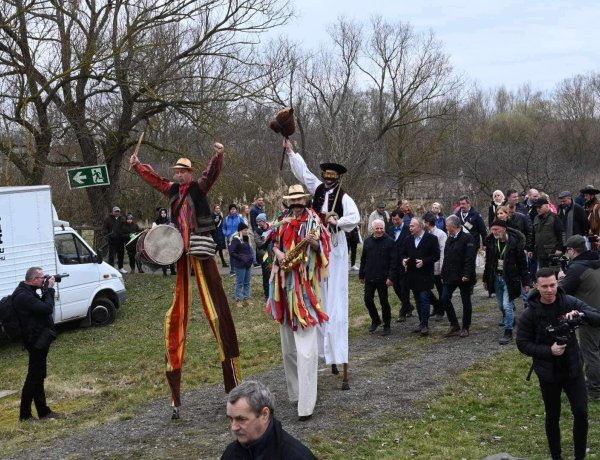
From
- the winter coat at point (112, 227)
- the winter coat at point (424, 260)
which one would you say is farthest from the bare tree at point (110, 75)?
the winter coat at point (424, 260)

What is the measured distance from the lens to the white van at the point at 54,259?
13748mm

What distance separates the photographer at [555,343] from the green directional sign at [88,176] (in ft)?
37.4

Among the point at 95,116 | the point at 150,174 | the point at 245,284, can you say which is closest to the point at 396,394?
the point at 150,174

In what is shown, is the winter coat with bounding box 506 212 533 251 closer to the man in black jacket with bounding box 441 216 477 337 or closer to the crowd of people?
the crowd of people

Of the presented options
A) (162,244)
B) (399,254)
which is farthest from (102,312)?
(162,244)

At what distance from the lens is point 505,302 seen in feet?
36.4

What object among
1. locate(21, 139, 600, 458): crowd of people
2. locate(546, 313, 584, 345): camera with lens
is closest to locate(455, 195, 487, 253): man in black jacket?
locate(21, 139, 600, 458): crowd of people

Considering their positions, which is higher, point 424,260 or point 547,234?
point 547,234

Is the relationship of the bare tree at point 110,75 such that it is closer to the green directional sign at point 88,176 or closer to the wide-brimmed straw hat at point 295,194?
the green directional sign at point 88,176

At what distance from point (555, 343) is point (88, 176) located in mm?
11953

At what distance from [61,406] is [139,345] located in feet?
12.1

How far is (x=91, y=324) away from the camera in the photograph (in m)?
15.4

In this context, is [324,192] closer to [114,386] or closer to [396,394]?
[396,394]

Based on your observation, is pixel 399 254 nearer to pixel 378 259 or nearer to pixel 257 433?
pixel 378 259
